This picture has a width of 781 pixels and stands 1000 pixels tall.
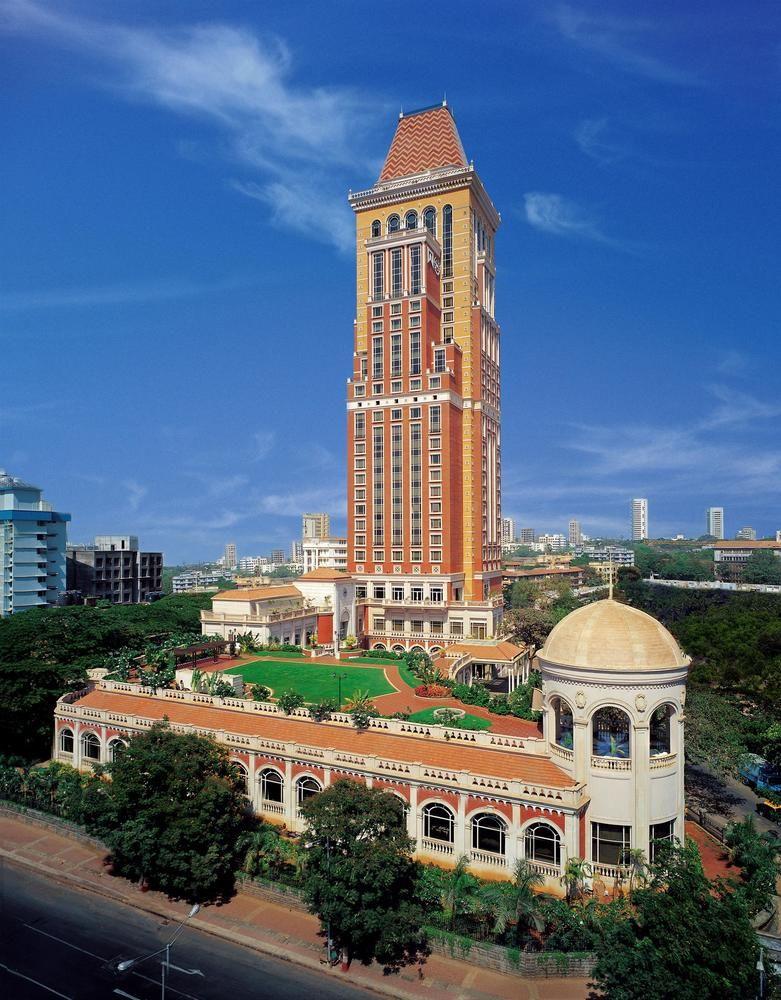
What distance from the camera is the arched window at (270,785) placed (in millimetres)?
37875

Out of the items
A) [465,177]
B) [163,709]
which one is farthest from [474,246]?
[163,709]

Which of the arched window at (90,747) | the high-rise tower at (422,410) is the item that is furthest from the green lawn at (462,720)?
the high-rise tower at (422,410)

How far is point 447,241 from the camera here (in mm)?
99312

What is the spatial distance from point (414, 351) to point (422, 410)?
879 cm

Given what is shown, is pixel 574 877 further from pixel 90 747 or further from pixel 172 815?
pixel 90 747

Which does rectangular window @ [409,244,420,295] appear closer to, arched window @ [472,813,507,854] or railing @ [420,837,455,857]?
arched window @ [472,813,507,854]

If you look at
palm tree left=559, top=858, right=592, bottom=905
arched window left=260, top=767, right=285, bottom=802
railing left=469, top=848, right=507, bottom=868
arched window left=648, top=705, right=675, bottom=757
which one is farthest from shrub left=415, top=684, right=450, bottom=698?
palm tree left=559, top=858, right=592, bottom=905

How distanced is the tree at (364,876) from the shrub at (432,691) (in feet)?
75.7

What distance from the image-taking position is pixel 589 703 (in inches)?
1233

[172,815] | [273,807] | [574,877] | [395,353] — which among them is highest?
[395,353]

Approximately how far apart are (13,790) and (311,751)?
2340 cm

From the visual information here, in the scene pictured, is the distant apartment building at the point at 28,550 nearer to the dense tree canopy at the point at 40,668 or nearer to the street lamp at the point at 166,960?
the dense tree canopy at the point at 40,668

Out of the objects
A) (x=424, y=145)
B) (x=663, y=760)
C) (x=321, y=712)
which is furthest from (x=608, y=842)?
(x=424, y=145)

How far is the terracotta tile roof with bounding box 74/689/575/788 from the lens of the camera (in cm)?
3259
